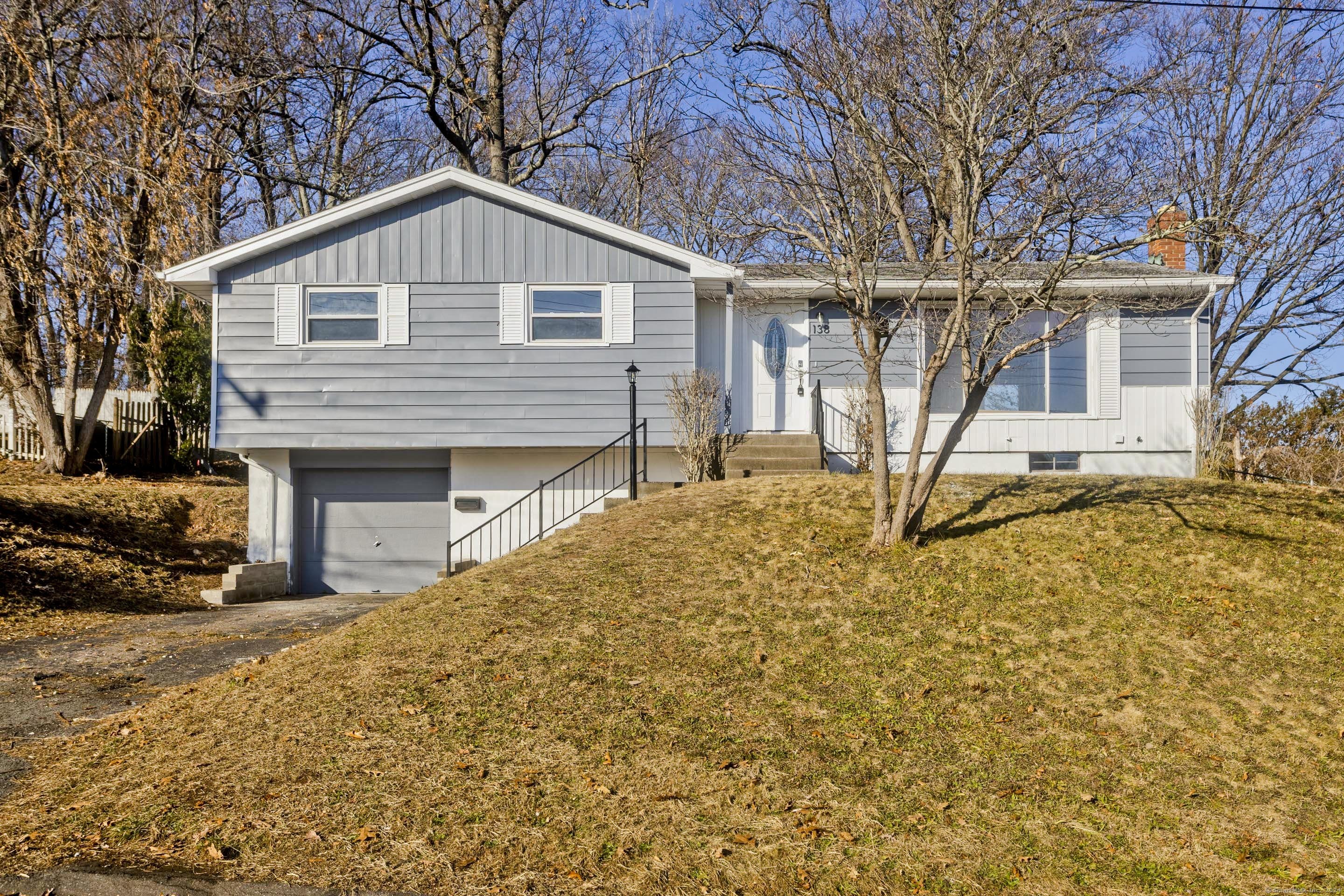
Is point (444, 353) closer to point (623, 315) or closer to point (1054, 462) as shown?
point (623, 315)

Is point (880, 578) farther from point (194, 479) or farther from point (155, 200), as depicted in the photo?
point (194, 479)

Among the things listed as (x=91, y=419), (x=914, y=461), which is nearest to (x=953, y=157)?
(x=914, y=461)

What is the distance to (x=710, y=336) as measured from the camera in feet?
48.2

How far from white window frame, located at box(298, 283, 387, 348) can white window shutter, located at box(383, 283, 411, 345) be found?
4 centimetres

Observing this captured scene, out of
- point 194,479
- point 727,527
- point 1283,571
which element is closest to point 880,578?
point 727,527

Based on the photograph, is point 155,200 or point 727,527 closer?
point 727,527

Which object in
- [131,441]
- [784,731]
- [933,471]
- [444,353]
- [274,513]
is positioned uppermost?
[444,353]

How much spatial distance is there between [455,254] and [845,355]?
5.90 metres

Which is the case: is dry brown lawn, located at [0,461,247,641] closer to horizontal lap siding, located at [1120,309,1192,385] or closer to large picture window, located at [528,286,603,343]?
large picture window, located at [528,286,603,343]

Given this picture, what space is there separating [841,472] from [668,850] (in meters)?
9.77

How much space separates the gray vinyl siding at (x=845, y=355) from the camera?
48.4 feet

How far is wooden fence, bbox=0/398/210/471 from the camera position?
57.4 feet

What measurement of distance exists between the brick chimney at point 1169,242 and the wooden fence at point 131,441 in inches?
663

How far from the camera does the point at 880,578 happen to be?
27.5 ft
